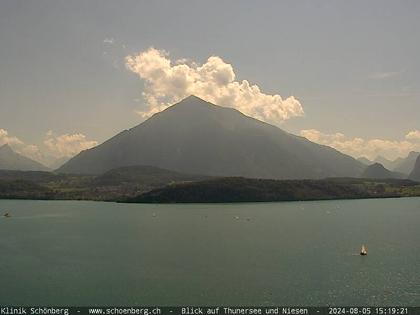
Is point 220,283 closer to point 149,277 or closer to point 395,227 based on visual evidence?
point 149,277

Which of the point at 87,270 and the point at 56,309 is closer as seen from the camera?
the point at 56,309

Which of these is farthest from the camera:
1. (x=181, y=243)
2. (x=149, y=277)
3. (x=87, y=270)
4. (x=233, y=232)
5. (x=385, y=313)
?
(x=233, y=232)

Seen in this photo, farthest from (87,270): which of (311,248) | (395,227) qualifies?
(395,227)

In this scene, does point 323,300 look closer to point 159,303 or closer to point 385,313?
point 385,313

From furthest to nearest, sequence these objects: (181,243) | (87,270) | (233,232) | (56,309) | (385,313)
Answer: (233,232), (181,243), (87,270), (56,309), (385,313)

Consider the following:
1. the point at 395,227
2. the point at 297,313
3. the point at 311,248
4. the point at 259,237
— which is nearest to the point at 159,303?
the point at 297,313

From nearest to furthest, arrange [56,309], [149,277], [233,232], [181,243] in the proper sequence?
[56,309] < [149,277] < [181,243] < [233,232]
